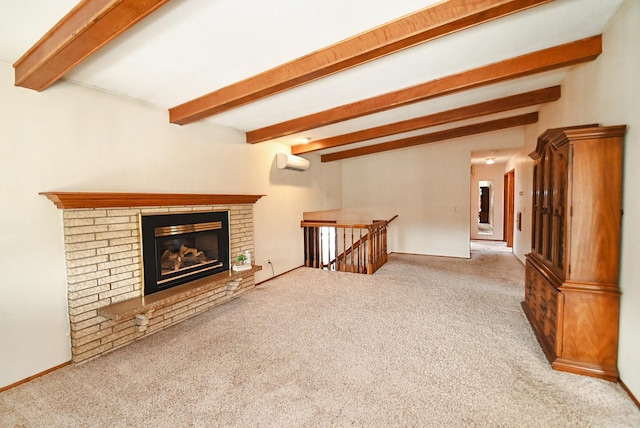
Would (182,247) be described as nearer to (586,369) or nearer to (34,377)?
(34,377)

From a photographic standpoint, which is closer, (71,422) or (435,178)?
(71,422)

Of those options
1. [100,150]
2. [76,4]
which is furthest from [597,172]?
[100,150]

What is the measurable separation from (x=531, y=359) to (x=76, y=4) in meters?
4.03

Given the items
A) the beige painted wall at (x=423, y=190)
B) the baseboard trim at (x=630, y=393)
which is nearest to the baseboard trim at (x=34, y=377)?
the baseboard trim at (x=630, y=393)

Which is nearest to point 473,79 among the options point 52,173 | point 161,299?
point 161,299

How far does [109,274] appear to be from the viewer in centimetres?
254

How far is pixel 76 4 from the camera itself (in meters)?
1.53

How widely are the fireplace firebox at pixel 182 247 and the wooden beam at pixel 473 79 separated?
6.07 ft

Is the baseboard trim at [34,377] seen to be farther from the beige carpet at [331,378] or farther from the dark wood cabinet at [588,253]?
the dark wood cabinet at [588,253]

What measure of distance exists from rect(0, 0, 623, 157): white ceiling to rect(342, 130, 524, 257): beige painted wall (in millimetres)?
3130

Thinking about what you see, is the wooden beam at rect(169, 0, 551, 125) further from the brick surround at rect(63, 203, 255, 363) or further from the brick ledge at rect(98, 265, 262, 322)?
the brick ledge at rect(98, 265, 262, 322)

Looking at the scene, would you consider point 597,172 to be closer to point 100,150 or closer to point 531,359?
point 531,359

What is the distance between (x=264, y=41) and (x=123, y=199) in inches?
74.9

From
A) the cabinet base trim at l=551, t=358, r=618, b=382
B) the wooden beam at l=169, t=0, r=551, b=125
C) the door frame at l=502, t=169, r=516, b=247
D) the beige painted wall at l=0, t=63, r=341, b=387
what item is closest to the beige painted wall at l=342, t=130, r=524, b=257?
the door frame at l=502, t=169, r=516, b=247
